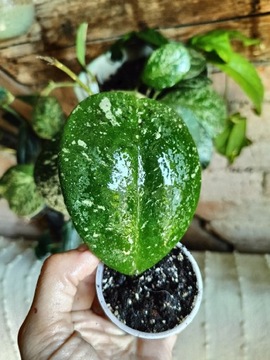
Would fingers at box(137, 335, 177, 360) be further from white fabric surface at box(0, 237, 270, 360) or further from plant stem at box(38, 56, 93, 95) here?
plant stem at box(38, 56, 93, 95)

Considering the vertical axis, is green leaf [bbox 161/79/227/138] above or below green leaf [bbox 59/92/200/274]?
below

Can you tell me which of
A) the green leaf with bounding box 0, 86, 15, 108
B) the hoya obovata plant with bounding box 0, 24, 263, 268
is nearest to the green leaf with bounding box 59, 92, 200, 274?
the hoya obovata plant with bounding box 0, 24, 263, 268

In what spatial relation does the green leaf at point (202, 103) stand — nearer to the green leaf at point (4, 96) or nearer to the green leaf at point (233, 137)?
the green leaf at point (233, 137)

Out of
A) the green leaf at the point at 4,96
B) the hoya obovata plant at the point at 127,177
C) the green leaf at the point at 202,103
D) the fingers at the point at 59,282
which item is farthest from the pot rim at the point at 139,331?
the green leaf at the point at 4,96

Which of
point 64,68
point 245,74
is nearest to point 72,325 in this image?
point 64,68

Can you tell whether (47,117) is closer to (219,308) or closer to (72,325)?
(72,325)

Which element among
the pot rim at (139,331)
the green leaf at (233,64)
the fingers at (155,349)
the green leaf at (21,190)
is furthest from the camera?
the green leaf at (21,190)
